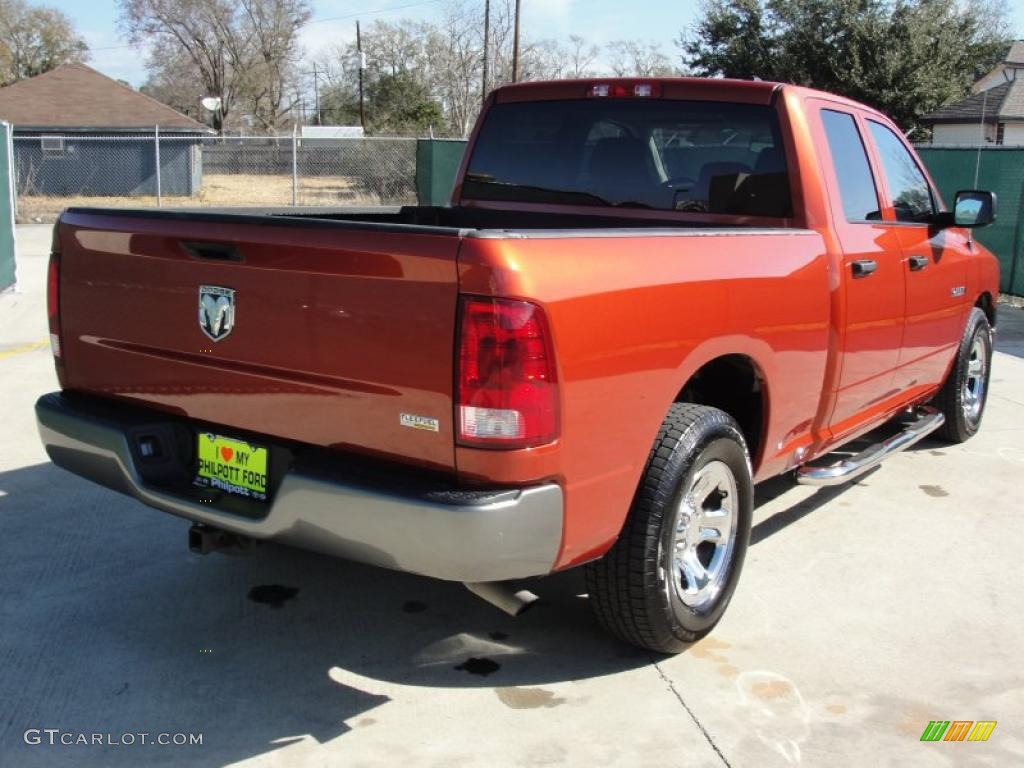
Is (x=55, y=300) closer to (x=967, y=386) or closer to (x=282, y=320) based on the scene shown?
(x=282, y=320)

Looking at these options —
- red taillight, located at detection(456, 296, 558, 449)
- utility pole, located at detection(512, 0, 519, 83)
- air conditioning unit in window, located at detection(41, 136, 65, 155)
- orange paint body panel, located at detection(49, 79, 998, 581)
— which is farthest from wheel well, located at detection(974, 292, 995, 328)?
utility pole, located at detection(512, 0, 519, 83)

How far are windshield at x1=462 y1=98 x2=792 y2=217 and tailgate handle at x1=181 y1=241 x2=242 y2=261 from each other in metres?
2.05

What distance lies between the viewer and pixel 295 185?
2512cm

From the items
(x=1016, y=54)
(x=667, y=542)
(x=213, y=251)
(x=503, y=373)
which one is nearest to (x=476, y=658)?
(x=667, y=542)

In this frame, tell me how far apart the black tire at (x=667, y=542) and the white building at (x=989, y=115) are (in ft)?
119

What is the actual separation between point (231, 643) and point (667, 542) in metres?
1.62

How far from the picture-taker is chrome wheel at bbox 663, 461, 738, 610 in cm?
354

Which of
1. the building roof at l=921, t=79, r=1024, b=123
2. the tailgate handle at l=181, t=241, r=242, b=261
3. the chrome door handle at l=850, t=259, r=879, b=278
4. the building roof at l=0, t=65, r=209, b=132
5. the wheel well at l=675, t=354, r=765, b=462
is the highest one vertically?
the building roof at l=921, t=79, r=1024, b=123

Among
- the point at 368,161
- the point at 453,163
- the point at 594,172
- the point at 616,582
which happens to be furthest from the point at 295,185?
the point at 616,582

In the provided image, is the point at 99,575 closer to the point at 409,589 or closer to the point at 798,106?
the point at 409,589

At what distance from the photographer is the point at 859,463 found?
460 centimetres

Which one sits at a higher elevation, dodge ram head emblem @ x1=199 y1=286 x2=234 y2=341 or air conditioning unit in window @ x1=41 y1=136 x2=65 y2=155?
air conditioning unit in window @ x1=41 y1=136 x2=65 y2=155

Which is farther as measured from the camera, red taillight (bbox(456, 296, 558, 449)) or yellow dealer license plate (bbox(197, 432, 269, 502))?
yellow dealer license plate (bbox(197, 432, 269, 502))

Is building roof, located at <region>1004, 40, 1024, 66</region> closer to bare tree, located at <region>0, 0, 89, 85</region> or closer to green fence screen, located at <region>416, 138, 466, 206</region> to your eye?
green fence screen, located at <region>416, 138, 466, 206</region>
